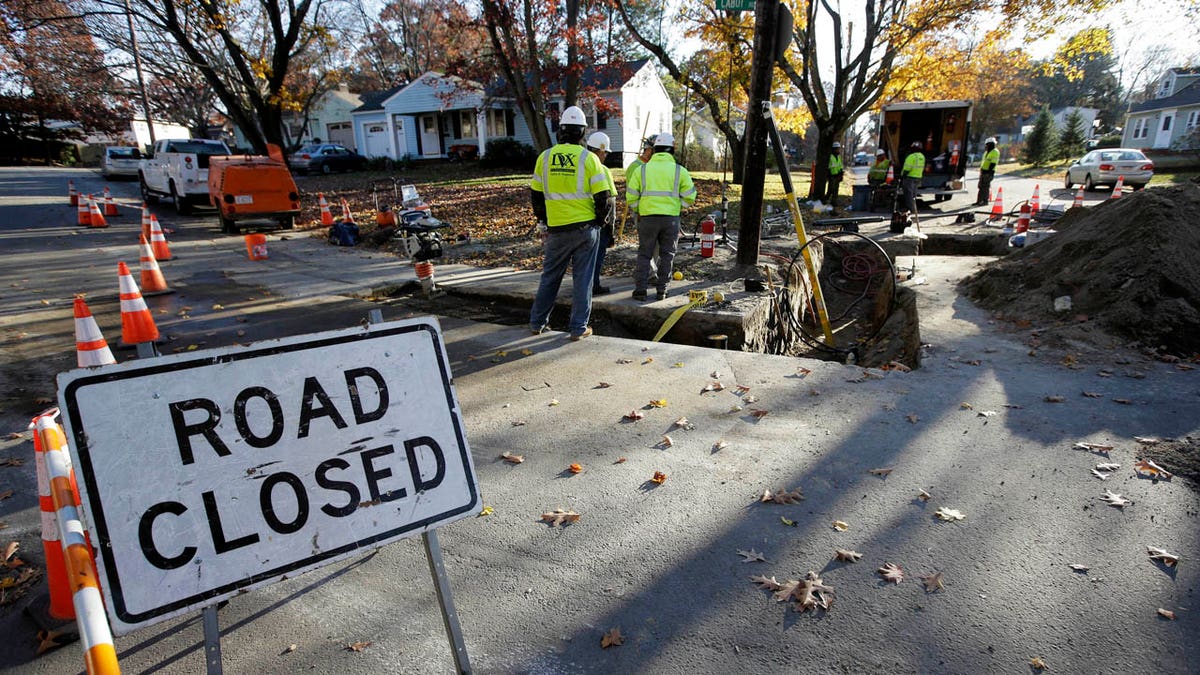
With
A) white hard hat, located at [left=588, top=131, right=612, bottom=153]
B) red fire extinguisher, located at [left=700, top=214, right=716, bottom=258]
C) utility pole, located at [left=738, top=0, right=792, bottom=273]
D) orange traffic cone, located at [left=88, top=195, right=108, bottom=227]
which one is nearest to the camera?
utility pole, located at [left=738, top=0, right=792, bottom=273]

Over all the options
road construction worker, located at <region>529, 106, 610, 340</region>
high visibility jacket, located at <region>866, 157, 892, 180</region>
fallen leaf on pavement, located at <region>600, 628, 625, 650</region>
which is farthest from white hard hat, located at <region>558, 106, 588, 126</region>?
high visibility jacket, located at <region>866, 157, 892, 180</region>

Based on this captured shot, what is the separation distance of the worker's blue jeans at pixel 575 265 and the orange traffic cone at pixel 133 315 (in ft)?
12.5

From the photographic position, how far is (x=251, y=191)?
14.5 m

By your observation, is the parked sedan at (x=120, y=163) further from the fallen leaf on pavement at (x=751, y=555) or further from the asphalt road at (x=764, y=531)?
the fallen leaf on pavement at (x=751, y=555)

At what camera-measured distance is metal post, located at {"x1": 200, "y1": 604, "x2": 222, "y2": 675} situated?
183 centimetres

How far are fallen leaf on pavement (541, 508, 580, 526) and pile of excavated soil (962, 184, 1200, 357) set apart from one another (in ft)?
17.7

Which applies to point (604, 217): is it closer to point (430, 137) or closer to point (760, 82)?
point (760, 82)

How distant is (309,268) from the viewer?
1080 cm

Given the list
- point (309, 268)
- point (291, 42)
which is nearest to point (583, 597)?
point (309, 268)

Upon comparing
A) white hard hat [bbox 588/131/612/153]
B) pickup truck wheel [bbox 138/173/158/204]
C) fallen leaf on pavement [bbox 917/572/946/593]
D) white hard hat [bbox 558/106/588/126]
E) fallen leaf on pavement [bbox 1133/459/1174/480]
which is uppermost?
white hard hat [bbox 558/106/588/126]

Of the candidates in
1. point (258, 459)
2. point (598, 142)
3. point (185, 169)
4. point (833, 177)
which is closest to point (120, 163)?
point (185, 169)

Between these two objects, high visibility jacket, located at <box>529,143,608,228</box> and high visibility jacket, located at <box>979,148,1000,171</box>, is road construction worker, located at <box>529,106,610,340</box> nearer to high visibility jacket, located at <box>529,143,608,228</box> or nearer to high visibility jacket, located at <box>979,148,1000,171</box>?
high visibility jacket, located at <box>529,143,608,228</box>

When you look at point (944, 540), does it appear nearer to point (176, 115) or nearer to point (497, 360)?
point (497, 360)

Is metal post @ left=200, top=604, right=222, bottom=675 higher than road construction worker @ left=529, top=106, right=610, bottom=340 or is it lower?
lower
